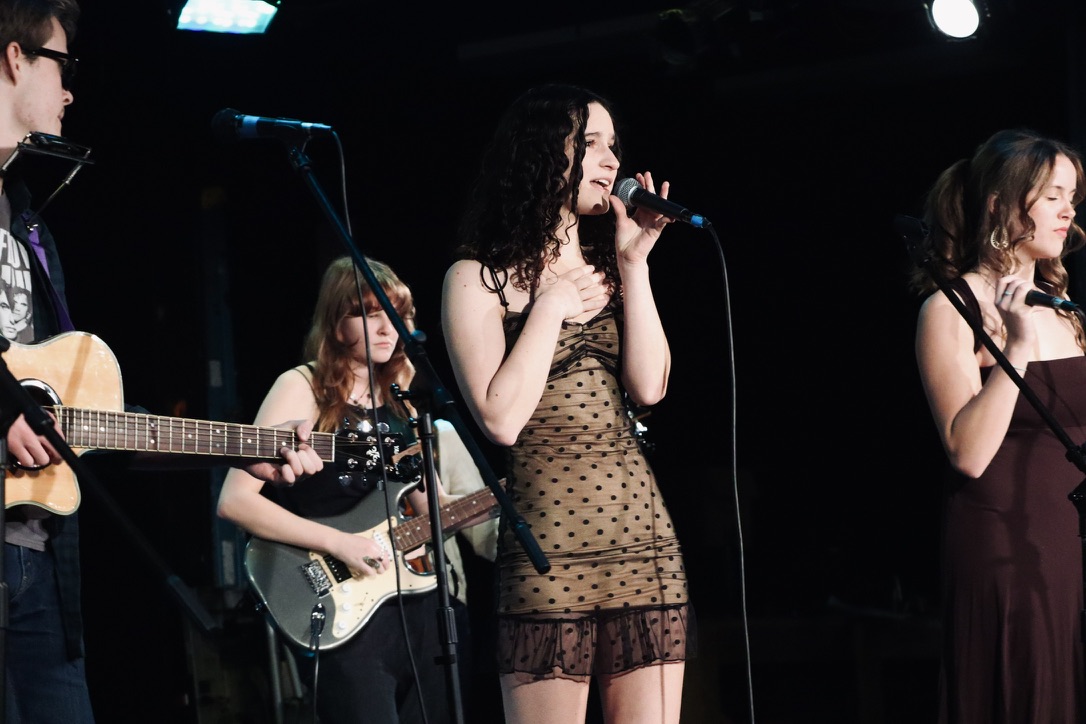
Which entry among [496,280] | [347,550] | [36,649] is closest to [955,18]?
[496,280]

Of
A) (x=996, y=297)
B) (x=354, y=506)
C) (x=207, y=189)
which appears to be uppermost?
(x=207, y=189)

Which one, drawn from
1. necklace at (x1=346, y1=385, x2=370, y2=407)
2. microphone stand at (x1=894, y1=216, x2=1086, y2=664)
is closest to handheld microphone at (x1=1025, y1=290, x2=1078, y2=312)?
microphone stand at (x1=894, y1=216, x2=1086, y2=664)

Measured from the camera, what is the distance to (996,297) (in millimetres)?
3010

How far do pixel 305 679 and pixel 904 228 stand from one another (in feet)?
6.98

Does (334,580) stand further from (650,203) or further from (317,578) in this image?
(650,203)

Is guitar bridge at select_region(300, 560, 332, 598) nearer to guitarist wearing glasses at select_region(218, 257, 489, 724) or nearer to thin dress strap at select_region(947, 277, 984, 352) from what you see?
guitarist wearing glasses at select_region(218, 257, 489, 724)

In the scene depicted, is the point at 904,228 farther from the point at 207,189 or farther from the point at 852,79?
the point at 207,189

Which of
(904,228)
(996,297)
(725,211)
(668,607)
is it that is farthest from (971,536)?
(725,211)

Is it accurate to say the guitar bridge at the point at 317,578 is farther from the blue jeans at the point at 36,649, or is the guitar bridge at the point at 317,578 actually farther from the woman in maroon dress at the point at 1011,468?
the woman in maroon dress at the point at 1011,468

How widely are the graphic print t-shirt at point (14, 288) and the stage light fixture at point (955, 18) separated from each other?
124 inches

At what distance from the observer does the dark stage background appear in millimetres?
4547

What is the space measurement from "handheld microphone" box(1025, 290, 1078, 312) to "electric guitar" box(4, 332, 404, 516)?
5.05 ft

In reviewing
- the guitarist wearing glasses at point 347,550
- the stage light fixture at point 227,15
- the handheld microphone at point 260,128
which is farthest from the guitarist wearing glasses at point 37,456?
the stage light fixture at point 227,15

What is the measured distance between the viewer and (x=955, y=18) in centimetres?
424
